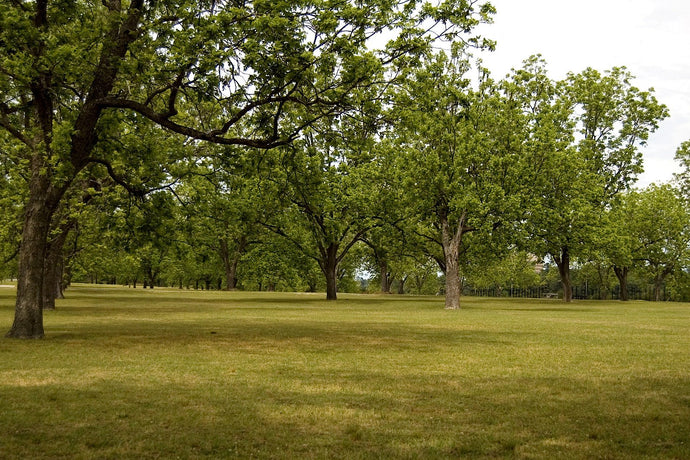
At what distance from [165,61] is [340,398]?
41.6ft

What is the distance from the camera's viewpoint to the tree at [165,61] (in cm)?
1648

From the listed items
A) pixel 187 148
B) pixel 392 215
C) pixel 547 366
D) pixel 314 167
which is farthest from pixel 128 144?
pixel 392 215

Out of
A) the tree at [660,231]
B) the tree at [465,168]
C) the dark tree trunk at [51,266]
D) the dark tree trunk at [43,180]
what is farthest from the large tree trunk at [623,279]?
the dark tree trunk at [43,180]

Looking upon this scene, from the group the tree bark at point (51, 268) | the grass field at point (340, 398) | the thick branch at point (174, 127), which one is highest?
the thick branch at point (174, 127)

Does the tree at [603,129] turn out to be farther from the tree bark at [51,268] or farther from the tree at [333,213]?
the tree bark at [51,268]

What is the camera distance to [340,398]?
32.7ft

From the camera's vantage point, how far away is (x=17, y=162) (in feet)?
103

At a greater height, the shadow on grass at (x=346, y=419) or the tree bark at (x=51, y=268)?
the tree bark at (x=51, y=268)

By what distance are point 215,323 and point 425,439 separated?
19.3 m

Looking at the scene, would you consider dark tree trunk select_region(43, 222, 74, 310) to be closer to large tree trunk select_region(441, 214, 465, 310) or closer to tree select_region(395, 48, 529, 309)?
tree select_region(395, 48, 529, 309)

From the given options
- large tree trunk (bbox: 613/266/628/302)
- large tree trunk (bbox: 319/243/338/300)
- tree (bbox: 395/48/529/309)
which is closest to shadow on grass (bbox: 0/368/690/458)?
tree (bbox: 395/48/529/309)

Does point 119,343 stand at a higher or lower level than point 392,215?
lower

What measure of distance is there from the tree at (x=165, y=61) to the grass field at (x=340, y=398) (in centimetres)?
542

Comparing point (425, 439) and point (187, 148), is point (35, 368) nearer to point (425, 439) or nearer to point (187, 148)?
point (425, 439)
